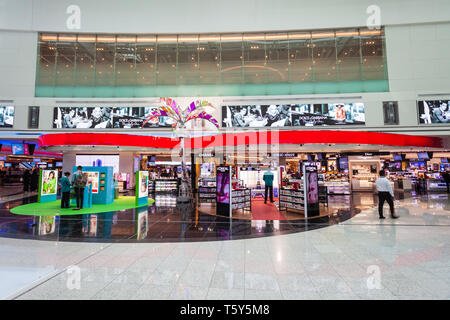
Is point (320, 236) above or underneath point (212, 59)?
underneath

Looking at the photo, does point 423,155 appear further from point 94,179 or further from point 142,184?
point 94,179

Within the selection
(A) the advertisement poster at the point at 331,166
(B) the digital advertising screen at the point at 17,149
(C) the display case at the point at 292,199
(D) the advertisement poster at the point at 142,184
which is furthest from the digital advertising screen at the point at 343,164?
(B) the digital advertising screen at the point at 17,149

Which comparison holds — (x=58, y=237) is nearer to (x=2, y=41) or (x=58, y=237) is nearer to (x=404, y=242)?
(x=404, y=242)

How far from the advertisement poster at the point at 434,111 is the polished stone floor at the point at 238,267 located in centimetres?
1424

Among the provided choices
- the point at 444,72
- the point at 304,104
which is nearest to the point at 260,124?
the point at 304,104

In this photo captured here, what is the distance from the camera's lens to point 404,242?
467 centimetres

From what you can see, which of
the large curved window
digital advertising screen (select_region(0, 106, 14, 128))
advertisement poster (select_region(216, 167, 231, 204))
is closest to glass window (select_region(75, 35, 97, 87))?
the large curved window

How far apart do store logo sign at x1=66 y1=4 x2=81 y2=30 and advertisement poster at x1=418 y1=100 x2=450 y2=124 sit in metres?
25.7

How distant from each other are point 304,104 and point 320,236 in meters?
13.3

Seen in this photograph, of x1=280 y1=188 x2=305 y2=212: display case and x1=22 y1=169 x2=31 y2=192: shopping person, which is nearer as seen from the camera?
x1=280 y1=188 x2=305 y2=212: display case

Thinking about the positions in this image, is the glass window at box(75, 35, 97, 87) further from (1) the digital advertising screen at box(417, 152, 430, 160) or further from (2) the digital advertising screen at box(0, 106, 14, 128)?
(1) the digital advertising screen at box(417, 152, 430, 160)

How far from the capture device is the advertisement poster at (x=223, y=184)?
795cm

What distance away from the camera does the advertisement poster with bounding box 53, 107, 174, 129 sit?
17.0m
